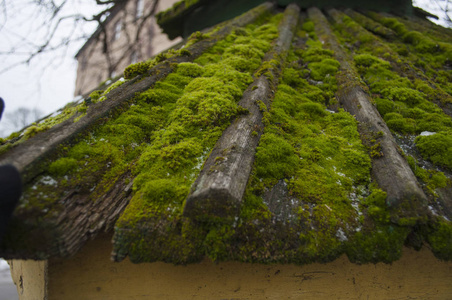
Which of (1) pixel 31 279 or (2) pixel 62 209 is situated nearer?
(2) pixel 62 209

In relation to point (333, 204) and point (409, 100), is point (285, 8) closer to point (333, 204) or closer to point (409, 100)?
point (409, 100)

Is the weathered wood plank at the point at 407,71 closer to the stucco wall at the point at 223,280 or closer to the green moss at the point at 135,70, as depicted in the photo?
the stucco wall at the point at 223,280

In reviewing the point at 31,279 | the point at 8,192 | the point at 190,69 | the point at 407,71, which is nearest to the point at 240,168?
the point at 8,192

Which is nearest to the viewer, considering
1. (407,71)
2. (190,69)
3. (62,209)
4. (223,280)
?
(62,209)

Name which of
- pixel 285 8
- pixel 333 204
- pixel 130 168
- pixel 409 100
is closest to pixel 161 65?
pixel 130 168

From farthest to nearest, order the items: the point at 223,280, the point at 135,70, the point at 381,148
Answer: the point at 135,70, the point at 381,148, the point at 223,280

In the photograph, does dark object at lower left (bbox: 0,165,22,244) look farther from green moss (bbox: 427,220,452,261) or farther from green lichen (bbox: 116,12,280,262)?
green moss (bbox: 427,220,452,261)

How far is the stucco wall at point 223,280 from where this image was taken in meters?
1.57

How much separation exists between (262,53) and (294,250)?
7.80 ft

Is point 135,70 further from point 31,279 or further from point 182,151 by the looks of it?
point 31,279

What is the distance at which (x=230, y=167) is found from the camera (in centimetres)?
134

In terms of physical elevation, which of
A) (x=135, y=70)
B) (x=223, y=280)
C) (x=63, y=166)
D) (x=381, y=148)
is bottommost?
(x=223, y=280)

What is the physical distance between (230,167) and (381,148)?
1.16 m

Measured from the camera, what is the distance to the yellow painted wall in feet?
5.63
